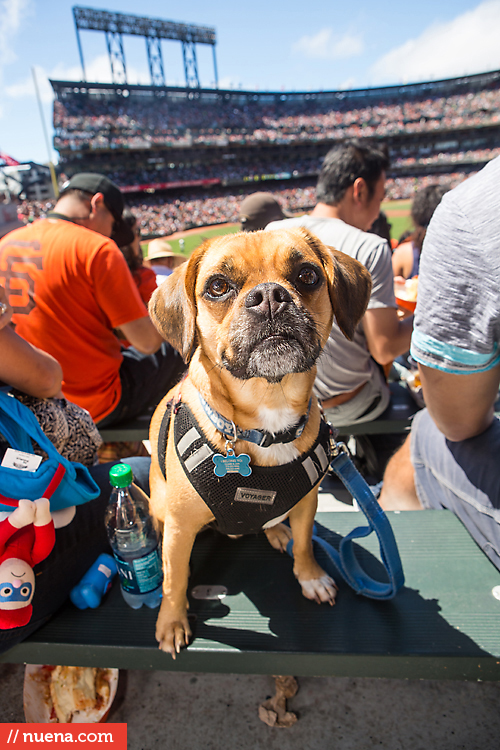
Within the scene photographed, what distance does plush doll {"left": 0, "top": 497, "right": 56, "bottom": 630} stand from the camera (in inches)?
54.1

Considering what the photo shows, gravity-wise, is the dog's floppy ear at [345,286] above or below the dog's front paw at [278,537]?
above

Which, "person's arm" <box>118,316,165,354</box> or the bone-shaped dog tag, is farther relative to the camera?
"person's arm" <box>118,316,165,354</box>

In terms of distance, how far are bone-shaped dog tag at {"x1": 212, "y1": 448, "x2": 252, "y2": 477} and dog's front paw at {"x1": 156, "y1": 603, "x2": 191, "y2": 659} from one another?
0.66m

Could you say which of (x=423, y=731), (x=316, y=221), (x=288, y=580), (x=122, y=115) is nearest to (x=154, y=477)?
(x=288, y=580)

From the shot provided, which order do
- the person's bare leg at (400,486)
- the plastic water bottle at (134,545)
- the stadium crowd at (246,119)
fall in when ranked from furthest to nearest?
the stadium crowd at (246,119)
the person's bare leg at (400,486)
the plastic water bottle at (134,545)

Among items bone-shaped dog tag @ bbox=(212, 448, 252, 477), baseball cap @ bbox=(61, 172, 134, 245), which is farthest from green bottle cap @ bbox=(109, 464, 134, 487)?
baseball cap @ bbox=(61, 172, 134, 245)

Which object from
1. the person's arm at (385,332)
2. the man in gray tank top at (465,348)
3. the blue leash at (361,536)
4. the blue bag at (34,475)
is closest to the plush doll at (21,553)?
the blue bag at (34,475)

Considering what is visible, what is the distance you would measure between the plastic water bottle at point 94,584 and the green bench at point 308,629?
0.04 meters

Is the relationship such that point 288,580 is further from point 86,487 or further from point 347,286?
point 347,286

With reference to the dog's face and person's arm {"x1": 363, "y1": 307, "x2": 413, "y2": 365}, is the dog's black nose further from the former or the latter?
person's arm {"x1": 363, "y1": 307, "x2": 413, "y2": 365}

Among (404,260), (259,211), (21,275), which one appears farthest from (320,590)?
(259,211)

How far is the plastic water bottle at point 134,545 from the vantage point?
1.72 m

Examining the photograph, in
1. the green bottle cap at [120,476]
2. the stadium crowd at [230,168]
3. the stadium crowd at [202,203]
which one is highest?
the stadium crowd at [230,168]

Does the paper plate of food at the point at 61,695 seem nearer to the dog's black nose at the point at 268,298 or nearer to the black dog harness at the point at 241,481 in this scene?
the black dog harness at the point at 241,481
